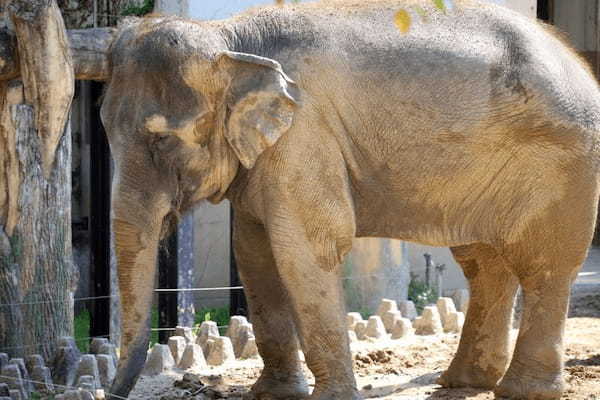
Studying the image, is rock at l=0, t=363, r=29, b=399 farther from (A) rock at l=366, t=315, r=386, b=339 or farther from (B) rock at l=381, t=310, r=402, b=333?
(B) rock at l=381, t=310, r=402, b=333

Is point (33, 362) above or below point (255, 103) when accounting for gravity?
below

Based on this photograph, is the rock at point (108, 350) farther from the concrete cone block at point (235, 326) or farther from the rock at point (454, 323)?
the rock at point (454, 323)

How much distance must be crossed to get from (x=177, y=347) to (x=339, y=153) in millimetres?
2252

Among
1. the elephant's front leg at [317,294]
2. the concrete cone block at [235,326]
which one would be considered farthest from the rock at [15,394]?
the concrete cone block at [235,326]

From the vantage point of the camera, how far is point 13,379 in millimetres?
5957

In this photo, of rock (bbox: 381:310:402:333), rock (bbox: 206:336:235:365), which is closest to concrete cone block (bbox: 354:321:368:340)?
rock (bbox: 381:310:402:333)

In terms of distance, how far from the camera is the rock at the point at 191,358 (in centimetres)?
718

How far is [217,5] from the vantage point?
9.09 m

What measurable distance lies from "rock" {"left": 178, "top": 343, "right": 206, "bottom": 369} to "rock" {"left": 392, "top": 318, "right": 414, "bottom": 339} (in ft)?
5.41

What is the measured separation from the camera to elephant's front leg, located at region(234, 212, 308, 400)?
621 cm

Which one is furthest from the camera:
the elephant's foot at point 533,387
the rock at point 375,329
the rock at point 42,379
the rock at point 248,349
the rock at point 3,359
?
the rock at point 375,329

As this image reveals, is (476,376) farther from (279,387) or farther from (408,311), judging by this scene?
(408,311)

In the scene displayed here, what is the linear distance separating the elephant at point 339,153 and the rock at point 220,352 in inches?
44.4

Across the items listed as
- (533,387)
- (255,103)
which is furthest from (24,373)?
(533,387)
